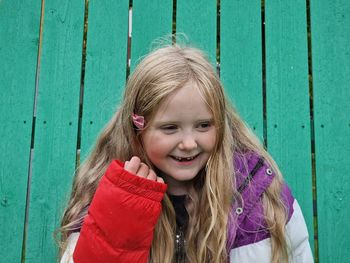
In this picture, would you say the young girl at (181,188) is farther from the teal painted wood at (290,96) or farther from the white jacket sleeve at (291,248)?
the teal painted wood at (290,96)

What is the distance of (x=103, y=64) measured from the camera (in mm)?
1887

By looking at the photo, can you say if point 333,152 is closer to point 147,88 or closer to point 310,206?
point 310,206

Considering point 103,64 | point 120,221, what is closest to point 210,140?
point 120,221

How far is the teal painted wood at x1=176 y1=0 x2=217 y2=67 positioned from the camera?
1.88 meters

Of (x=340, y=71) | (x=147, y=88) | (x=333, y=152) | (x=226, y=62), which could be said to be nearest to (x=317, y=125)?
(x=333, y=152)

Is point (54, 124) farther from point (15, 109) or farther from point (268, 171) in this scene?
point (268, 171)

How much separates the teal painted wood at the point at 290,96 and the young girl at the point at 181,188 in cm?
20

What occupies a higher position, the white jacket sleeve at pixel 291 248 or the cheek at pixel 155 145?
the cheek at pixel 155 145

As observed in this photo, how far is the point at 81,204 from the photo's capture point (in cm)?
163

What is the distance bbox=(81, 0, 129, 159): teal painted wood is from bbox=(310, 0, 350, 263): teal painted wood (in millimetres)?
796

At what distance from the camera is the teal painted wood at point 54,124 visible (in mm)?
1804

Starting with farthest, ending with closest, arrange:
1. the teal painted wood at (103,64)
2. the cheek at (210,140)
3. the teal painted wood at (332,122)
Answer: the teal painted wood at (103,64), the teal painted wood at (332,122), the cheek at (210,140)

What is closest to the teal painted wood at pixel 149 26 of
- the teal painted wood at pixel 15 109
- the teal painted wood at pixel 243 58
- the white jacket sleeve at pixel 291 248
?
the teal painted wood at pixel 243 58

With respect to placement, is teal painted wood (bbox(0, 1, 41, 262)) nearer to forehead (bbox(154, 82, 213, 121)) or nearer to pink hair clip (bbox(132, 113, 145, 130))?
pink hair clip (bbox(132, 113, 145, 130))
